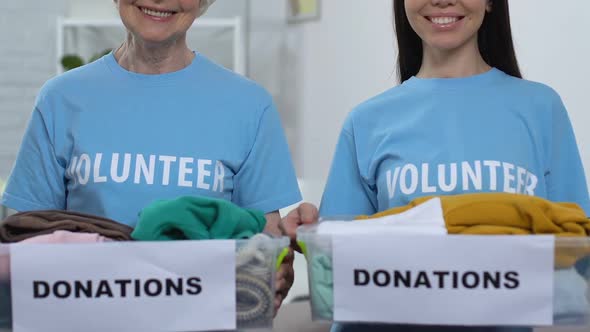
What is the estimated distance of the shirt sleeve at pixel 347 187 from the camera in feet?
4.25

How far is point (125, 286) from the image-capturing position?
94 centimetres

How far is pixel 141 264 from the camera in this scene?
3.08 ft

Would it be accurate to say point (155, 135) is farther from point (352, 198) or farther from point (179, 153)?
point (352, 198)

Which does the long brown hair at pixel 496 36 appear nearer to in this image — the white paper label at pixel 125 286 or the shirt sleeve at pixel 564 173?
the shirt sleeve at pixel 564 173

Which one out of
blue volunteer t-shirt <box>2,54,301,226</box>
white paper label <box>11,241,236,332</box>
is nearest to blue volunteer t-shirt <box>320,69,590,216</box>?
blue volunteer t-shirt <box>2,54,301,226</box>

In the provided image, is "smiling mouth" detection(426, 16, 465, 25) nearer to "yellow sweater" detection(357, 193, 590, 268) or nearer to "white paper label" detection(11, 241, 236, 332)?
"yellow sweater" detection(357, 193, 590, 268)

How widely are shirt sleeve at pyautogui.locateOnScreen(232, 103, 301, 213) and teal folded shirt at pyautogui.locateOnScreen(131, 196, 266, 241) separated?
256 millimetres

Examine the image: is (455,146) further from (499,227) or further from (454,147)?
(499,227)

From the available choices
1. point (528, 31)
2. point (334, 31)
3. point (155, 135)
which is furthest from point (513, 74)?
point (334, 31)

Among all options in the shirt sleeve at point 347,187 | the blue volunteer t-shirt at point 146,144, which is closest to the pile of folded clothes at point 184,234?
the blue volunteer t-shirt at point 146,144

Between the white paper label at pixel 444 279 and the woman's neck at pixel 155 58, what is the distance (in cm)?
50

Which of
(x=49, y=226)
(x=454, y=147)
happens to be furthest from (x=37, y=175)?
(x=454, y=147)

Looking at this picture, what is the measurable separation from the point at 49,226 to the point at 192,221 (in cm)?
17

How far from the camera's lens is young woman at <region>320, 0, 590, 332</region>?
1199 millimetres
